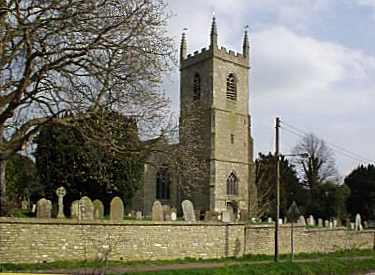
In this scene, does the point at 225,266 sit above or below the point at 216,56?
below

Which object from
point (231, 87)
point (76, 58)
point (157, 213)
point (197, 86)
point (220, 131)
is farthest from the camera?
point (197, 86)

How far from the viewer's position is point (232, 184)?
65812 millimetres

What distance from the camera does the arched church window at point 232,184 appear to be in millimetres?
65375

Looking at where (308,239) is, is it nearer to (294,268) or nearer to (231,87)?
(294,268)

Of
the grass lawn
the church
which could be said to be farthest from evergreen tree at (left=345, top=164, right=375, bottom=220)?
the grass lawn

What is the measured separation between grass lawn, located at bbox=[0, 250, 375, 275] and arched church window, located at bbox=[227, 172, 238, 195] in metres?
31.9

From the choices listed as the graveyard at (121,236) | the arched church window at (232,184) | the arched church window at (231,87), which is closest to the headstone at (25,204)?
the graveyard at (121,236)

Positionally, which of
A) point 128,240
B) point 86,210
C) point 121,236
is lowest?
point 128,240

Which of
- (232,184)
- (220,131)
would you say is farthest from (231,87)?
(232,184)

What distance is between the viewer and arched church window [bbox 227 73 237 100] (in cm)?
6975

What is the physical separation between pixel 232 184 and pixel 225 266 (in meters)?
42.7

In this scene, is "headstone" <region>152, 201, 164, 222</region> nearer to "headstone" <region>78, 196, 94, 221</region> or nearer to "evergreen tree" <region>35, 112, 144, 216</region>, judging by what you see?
"evergreen tree" <region>35, 112, 144, 216</region>

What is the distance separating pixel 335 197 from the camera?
6044cm

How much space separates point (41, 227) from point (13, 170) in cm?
1540
